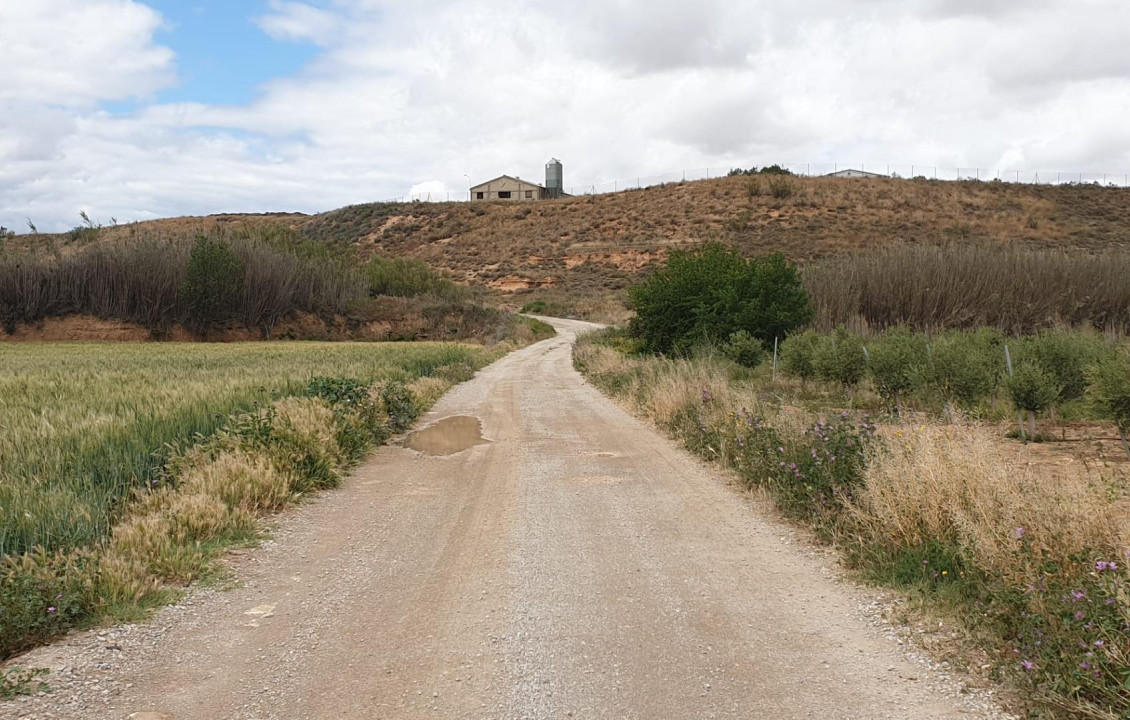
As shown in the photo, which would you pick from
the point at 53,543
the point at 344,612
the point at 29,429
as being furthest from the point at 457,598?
the point at 29,429

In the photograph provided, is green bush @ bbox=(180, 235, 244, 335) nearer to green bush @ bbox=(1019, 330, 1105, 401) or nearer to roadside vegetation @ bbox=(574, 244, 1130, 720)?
roadside vegetation @ bbox=(574, 244, 1130, 720)

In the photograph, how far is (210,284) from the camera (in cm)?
4478

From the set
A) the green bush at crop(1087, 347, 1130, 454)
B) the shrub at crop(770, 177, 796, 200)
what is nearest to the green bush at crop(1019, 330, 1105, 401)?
the green bush at crop(1087, 347, 1130, 454)

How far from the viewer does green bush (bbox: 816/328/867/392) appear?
17266mm

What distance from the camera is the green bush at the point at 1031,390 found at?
39.0 feet

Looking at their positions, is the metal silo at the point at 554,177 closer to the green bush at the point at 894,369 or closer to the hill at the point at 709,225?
the hill at the point at 709,225

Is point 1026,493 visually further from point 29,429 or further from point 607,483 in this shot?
point 29,429

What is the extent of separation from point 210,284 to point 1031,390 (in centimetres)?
4248

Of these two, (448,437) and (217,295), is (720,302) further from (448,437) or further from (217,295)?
(217,295)

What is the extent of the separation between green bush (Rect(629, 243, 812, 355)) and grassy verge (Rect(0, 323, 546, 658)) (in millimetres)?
13437

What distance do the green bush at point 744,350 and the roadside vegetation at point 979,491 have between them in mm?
6716

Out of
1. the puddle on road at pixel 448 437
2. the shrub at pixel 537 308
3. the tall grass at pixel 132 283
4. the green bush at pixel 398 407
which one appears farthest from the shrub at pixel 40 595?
the shrub at pixel 537 308

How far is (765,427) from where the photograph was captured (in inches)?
393

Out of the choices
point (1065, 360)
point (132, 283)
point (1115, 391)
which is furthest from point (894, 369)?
point (132, 283)
